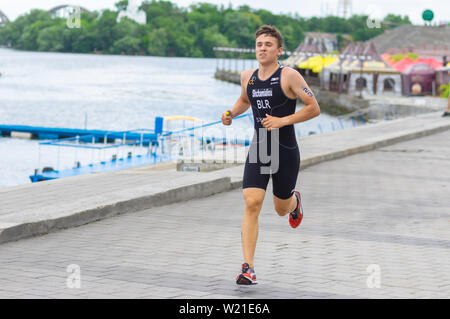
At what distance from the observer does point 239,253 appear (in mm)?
6938

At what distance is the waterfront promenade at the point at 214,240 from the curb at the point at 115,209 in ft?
0.04

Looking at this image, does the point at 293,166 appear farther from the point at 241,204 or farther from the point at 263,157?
the point at 241,204

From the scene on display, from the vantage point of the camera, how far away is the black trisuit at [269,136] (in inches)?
230

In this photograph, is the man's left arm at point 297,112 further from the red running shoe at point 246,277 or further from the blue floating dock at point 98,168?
the blue floating dock at point 98,168

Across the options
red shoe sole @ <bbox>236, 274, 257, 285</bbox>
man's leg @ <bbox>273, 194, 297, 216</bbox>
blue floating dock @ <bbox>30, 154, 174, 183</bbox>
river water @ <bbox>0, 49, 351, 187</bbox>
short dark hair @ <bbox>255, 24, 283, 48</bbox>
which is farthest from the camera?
river water @ <bbox>0, 49, 351, 187</bbox>

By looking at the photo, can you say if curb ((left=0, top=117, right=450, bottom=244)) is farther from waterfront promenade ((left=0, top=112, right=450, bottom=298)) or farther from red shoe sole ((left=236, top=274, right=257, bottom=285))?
red shoe sole ((left=236, top=274, right=257, bottom=285))

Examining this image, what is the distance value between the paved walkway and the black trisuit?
75cm

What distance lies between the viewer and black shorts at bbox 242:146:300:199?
593 cm

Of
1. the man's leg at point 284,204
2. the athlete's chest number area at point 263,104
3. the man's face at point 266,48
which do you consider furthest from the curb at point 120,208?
the man's face at point 266,48

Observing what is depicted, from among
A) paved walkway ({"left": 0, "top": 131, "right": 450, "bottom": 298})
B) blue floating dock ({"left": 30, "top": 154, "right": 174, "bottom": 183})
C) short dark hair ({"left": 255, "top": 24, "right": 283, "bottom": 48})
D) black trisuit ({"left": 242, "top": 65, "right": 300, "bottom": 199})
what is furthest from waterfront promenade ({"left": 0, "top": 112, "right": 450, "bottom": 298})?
blue floating dock ({"left": 30, "top": 154, "right": 174, "bottom": 183})

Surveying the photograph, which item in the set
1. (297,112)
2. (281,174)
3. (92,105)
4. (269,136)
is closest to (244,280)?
(281,174)
